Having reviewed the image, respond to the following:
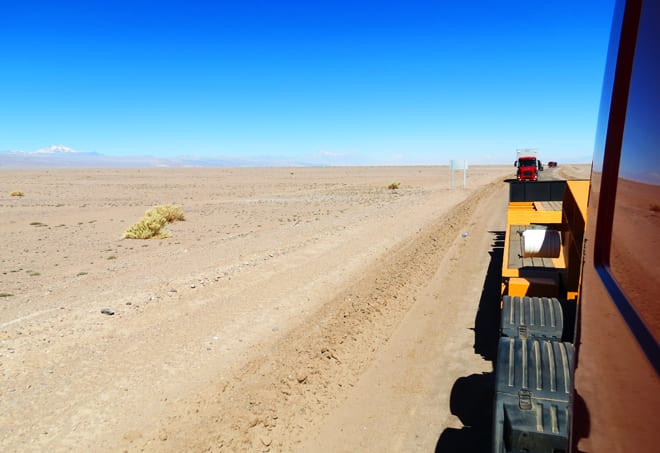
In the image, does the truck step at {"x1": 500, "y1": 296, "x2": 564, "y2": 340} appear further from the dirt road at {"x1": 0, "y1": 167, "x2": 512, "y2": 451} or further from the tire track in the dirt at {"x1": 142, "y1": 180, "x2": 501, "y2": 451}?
the tire track in the dirt at {"x1": 142, "y1": 180, "x2": 501, "y2": 451}

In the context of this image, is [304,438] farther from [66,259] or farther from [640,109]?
[66,259]


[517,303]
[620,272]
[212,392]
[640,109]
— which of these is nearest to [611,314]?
[620,272]

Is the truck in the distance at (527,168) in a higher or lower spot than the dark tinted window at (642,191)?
lower

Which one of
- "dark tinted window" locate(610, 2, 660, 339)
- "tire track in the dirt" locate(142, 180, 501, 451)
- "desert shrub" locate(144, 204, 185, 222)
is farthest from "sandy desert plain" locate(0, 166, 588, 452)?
"desert shrub" locate(144, 204, 185, 222)

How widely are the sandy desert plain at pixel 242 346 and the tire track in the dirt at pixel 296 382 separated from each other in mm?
20

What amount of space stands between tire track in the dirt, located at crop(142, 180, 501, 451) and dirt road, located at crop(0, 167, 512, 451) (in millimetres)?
20

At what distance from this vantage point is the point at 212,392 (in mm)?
5051

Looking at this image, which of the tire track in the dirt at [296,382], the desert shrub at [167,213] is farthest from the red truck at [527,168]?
the tire track in the dirt at [296,382]

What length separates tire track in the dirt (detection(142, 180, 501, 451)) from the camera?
4.27 meters

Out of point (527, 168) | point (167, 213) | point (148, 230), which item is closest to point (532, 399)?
point (148, 230)

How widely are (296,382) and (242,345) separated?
1375 millimetres

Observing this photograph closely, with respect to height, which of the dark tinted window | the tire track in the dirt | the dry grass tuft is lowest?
the dry grass tuft

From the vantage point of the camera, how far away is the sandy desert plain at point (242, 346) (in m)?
4.41

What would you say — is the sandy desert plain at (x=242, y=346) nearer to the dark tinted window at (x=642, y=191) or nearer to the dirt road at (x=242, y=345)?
the dirt road at (x=242, y=345)
